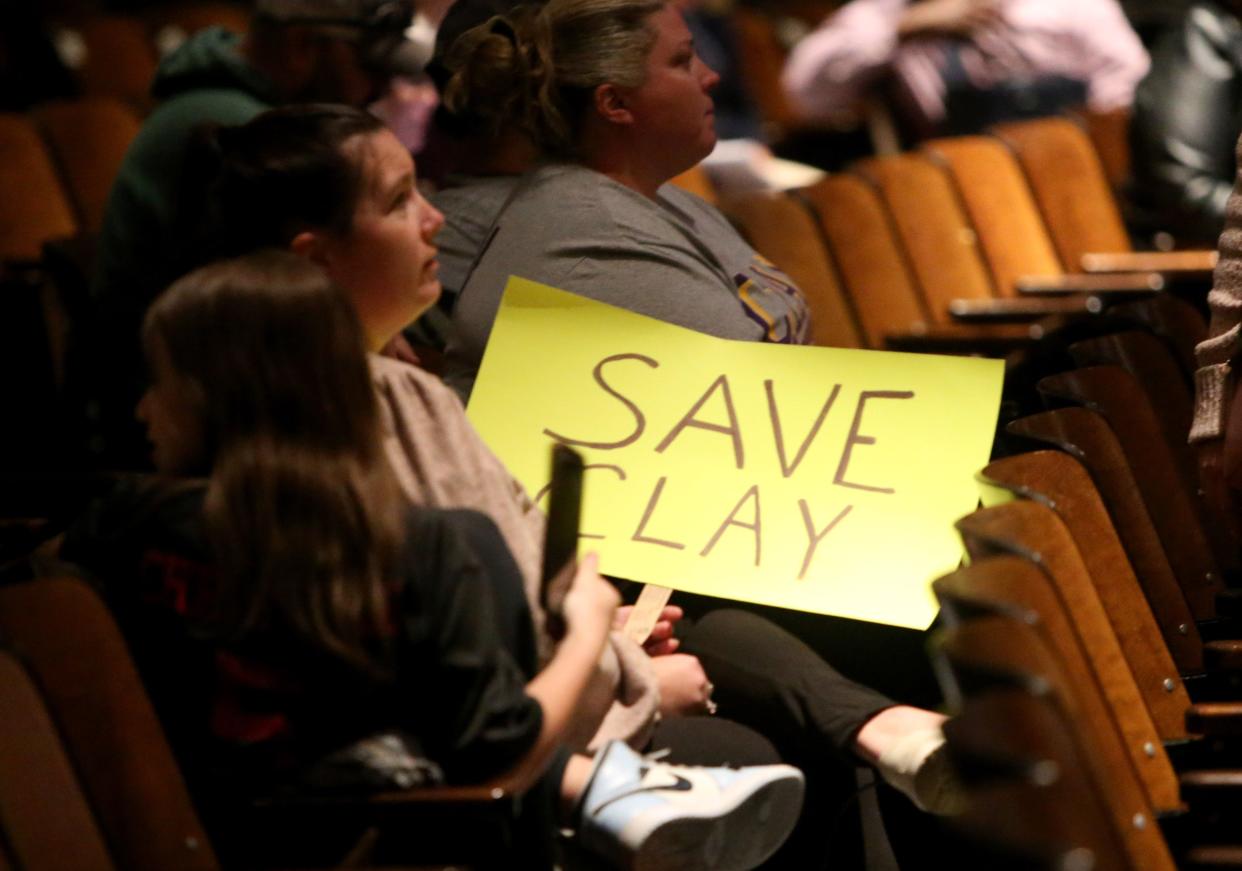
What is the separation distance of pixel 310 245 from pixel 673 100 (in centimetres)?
81

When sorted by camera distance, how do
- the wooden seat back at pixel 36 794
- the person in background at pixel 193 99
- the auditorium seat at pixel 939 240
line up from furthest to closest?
the auditorium seat at pixel 939 240, the person in background at pixel 193 99, the wooden seat back at pixel 36 794

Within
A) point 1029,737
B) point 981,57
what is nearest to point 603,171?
point 1029,737

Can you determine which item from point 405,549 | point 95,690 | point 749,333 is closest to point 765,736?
point 749,333

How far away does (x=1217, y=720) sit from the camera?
2168 mm

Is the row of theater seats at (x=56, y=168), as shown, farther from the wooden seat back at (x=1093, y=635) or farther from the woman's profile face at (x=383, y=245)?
the wooden seat back at (x=1093, y=635)

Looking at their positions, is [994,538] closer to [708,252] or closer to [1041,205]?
[708,252]

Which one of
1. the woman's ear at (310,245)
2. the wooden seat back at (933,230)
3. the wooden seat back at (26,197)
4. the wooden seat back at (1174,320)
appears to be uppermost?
the woman's ear at (310,245)

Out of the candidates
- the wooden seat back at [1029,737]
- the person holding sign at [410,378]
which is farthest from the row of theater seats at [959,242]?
the wooden seat back at [1029,737]

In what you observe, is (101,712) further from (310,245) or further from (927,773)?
(927,773)

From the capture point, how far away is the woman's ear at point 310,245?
7.10 ft

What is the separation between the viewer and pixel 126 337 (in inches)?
123

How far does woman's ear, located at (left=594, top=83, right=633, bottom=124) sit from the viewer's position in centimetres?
277

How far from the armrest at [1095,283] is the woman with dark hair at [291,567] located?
2542 mm

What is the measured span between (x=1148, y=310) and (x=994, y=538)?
1541mm
